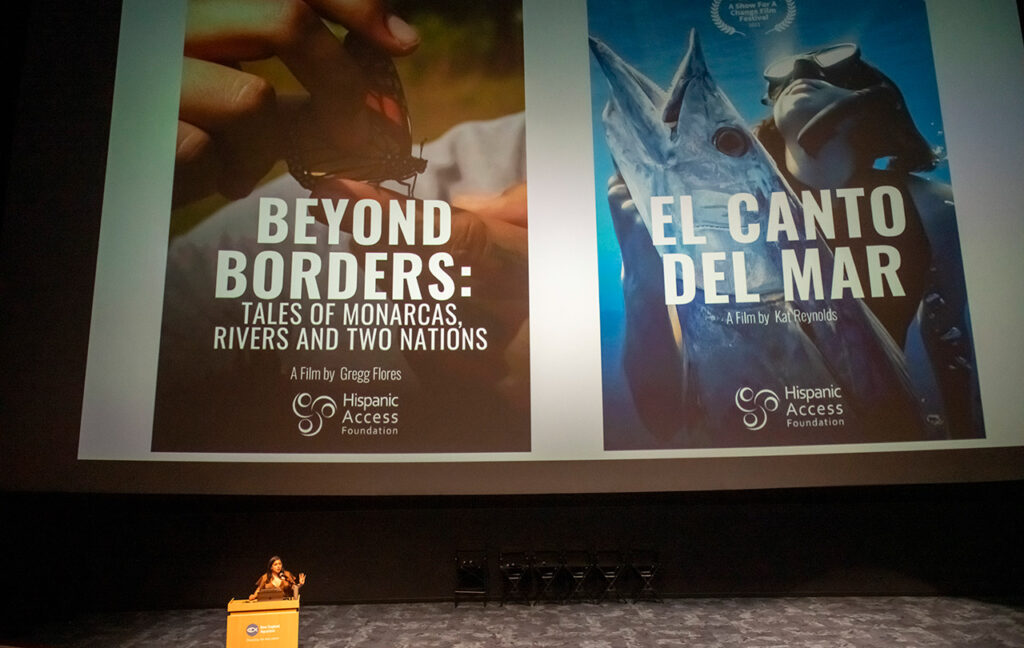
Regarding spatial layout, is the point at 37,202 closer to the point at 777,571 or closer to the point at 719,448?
the point at 719,448

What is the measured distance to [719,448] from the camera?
5.09 metres

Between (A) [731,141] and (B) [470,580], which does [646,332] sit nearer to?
(A) [731,141]

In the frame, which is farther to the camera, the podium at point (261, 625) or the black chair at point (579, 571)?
the black chair at point (579, 571)

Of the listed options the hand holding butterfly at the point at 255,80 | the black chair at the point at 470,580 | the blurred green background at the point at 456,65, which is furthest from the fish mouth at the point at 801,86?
the black chair at the point at 470,580

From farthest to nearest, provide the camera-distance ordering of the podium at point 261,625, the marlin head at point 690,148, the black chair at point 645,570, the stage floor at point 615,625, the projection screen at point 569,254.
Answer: the black chair at point 645,570, the marlin head at point 690,148, the projection screen at point 569,254, the stage floor at point 615,625, the podium at point 261,625

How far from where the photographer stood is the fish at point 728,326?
5.09m

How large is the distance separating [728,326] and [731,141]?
1398 millimetres

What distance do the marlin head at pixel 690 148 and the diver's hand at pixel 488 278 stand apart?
3.00ft

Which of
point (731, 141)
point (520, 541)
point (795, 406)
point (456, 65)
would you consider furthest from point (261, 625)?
point (731, 141)

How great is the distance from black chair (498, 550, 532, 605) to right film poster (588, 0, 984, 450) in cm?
122

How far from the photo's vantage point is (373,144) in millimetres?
5375

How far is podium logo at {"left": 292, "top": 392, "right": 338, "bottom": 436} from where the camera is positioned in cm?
507

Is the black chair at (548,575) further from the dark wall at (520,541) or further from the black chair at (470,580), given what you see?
the black chair at (470,580)

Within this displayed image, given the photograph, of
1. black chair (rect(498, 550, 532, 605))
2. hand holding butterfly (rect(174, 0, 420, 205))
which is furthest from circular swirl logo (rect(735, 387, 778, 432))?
hand holding butterfly (rect(174, 0, 420, 205))
